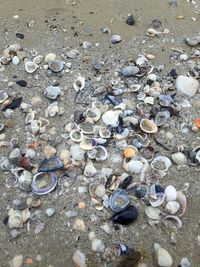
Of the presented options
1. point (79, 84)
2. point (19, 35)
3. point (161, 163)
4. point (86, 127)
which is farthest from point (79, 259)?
point (19, 35)

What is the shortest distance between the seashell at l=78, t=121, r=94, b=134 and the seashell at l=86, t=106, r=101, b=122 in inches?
2.4

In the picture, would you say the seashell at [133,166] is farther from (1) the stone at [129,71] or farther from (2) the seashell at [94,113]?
(1) the stone at [129,71]

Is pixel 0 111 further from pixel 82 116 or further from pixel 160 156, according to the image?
pixel 160 156

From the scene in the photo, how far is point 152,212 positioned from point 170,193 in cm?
19

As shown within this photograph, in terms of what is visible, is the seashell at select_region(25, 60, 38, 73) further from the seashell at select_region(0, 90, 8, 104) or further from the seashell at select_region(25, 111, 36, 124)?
the seashell at select_region(25, 111, 36, 124)

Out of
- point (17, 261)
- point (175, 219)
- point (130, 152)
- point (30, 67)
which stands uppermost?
point (30, 67)

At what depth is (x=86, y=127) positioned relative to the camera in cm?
318

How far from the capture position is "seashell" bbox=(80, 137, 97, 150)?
3.06 metres

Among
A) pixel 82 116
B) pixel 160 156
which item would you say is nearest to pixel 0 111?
pixel 82 116

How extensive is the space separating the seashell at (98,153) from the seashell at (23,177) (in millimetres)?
452

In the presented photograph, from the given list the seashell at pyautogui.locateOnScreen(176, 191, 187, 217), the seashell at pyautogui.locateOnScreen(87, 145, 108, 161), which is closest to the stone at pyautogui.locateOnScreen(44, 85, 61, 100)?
the seashell at pyautogui.locateOnScreen(87, 145, 108, 161)

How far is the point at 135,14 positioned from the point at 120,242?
234 centimetres

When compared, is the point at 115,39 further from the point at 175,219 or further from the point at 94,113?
the point at 175,219

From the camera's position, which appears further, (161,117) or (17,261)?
(161,117)
